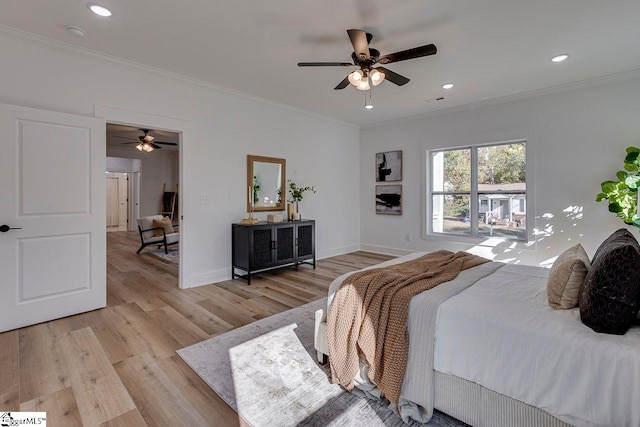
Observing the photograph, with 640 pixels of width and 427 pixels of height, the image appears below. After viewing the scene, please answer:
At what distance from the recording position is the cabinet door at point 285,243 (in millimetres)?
4488

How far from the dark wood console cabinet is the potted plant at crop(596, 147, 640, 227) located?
3811 millimetres

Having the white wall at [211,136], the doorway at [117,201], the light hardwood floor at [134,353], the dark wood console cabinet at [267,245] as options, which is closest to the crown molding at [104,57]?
the white wall at [211,136]

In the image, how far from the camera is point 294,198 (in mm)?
5145

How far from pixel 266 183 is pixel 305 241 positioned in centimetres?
114

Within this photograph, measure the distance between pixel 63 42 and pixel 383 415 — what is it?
4233 millimetres

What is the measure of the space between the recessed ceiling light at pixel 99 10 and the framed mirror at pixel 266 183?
235cm

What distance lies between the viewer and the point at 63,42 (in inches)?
115

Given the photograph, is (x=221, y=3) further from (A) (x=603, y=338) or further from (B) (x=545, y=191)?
(B) (x=545, y=191)

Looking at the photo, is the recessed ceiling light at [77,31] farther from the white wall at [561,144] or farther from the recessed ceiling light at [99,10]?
the white wall at [561,144]

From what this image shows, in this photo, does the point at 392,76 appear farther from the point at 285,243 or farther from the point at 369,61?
the point at 285,243

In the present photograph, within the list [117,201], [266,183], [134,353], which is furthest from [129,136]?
[134,353]

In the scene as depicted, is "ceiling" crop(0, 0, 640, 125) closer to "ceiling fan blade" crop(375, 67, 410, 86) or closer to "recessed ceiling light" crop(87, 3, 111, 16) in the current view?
"recessed ceiling light" crop(87, 3, 111, 16)

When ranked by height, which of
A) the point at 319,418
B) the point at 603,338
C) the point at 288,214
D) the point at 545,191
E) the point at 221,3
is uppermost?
the point at 221,3

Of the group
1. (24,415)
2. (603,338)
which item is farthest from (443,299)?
(24,415)
